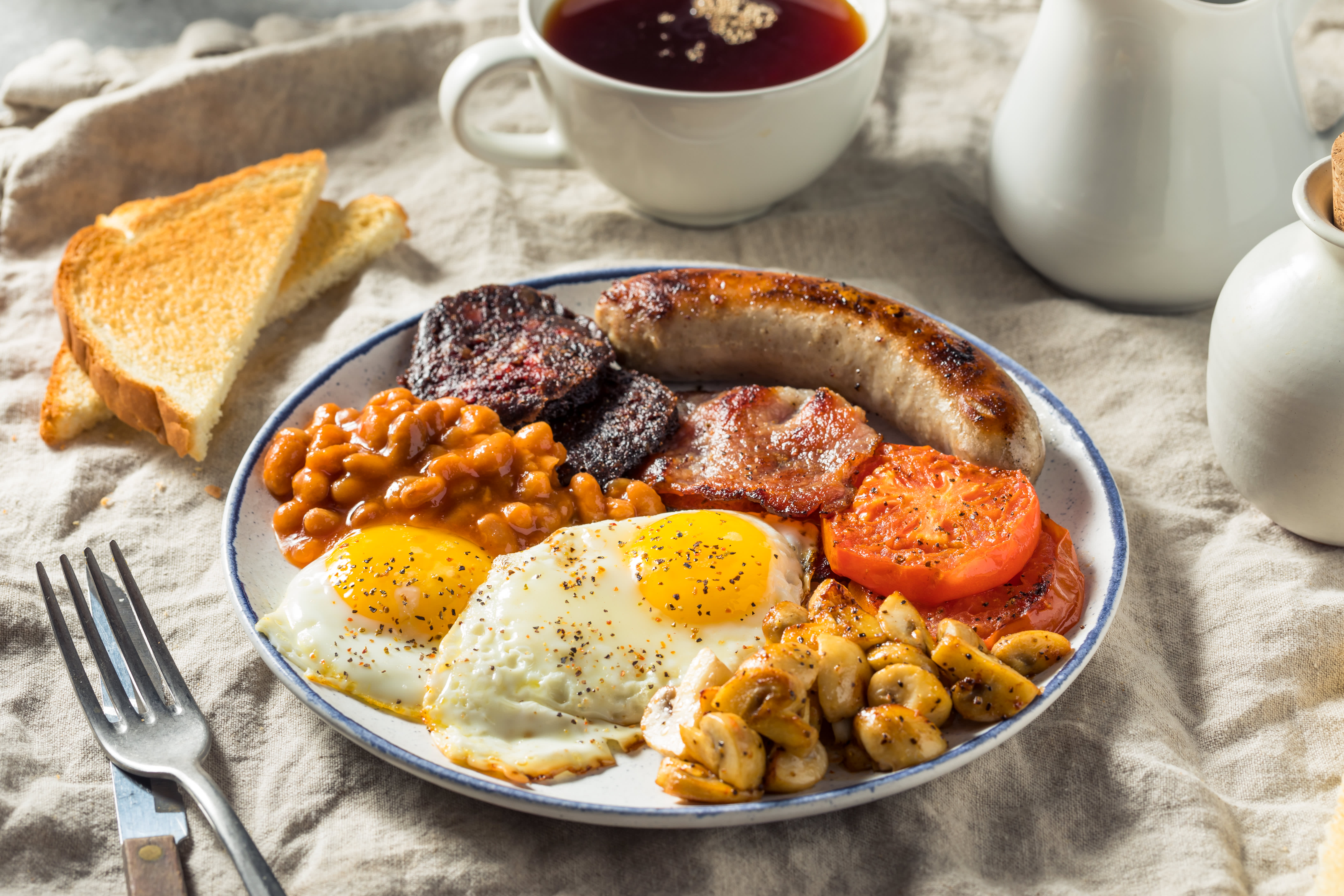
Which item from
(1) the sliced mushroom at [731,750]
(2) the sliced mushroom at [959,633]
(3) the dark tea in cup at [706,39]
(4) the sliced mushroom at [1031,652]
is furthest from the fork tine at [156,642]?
(3) the dark tea in cup at [706,39]

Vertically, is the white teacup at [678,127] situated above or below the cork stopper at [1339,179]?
below

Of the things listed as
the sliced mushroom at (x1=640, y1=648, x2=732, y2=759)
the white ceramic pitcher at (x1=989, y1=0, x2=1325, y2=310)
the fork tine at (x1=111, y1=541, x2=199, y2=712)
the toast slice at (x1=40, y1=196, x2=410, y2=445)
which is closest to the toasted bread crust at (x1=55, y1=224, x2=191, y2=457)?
the toast slice at (x1=40, y1=196, x2=410, y2=445)

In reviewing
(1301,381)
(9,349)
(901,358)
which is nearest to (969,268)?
(901,358)

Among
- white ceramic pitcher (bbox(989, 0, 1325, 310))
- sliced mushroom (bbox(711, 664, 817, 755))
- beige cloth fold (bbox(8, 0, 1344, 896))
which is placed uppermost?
white ceramic pitcher (bbox(989, 0, 1325, 310))

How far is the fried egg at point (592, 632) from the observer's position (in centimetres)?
187

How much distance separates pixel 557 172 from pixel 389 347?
1289mm

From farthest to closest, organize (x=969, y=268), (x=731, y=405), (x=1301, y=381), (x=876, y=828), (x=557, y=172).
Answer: (x=557, y=172), (x=969, y=268), (x=731, y=405), (x=1301, y=381), (x=876, y=828)

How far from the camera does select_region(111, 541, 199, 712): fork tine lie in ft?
6.60

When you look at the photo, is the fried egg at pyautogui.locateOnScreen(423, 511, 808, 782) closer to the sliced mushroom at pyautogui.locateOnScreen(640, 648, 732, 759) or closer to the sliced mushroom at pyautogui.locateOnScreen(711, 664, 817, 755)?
the sliced mushroom at pyautogui.locateOnScreen(640, 648, 732, 759)

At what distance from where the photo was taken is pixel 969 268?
10.8ft

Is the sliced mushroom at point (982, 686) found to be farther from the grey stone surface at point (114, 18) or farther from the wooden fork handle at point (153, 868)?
the grey stone surface at point (114, 18)

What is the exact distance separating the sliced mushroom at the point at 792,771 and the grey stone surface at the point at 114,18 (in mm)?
3703

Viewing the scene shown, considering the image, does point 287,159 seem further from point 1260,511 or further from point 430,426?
point 1260,511

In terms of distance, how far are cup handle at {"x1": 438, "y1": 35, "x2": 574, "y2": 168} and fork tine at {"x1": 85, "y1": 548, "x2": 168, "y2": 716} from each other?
1.63 meters
